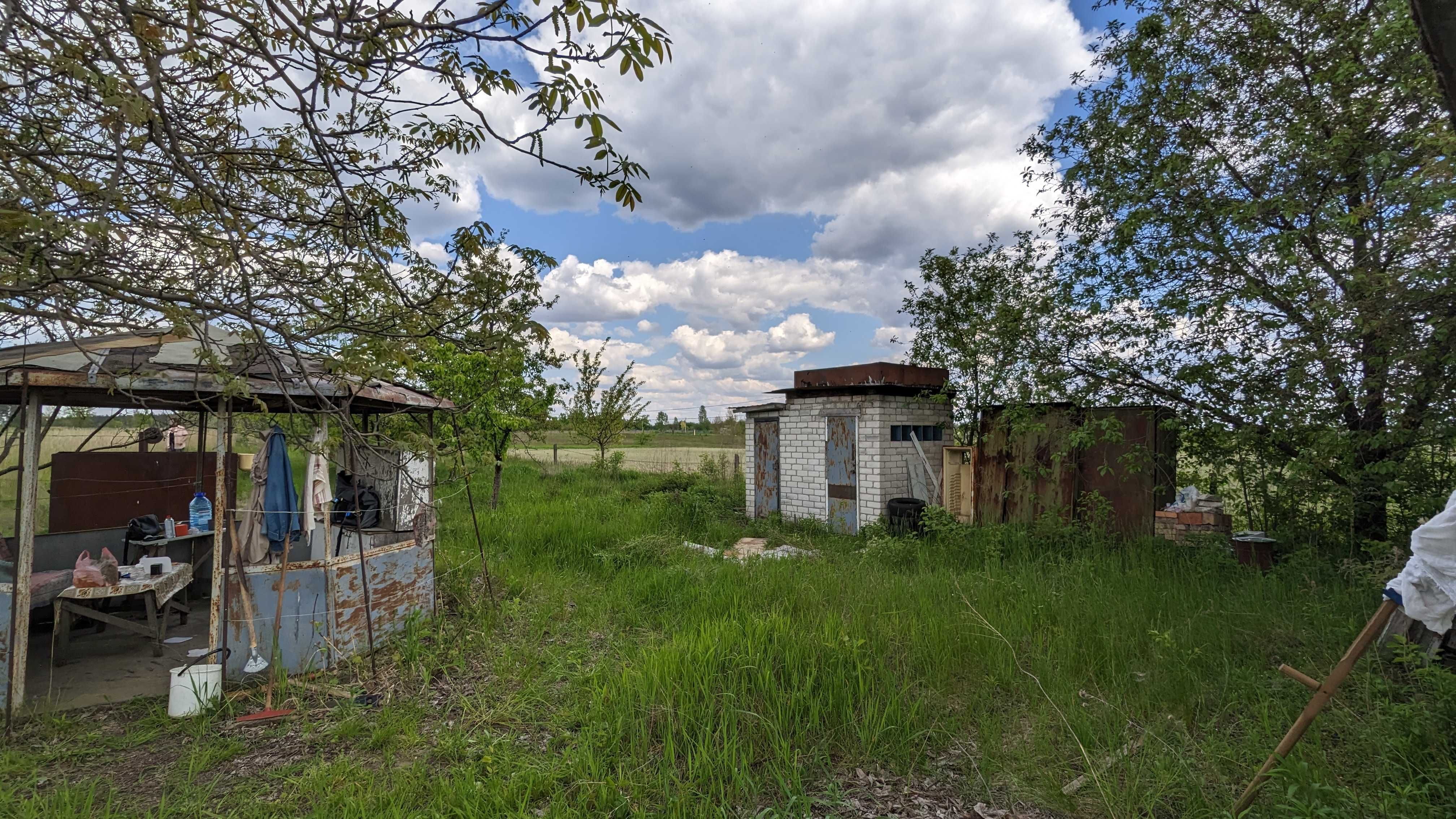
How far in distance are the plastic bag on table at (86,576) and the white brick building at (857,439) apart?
8949 millimetres

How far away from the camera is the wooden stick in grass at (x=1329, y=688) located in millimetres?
2551

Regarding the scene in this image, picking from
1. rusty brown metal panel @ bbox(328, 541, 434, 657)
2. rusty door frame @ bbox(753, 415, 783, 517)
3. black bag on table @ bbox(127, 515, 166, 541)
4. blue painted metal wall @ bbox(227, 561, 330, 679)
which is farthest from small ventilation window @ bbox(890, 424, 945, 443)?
black bag on table @ bbox(127, 515, 166, 541)

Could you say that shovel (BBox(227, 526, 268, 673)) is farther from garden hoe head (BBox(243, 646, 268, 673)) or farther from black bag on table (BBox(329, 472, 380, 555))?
black bag on table (BBox(329, 472, 380, 555))

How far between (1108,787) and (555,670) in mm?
3636

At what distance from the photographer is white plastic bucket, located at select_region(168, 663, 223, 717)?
447cm

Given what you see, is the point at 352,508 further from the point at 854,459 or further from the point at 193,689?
the point at 854,459

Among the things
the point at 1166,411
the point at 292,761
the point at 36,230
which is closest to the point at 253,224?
the point at 36,230

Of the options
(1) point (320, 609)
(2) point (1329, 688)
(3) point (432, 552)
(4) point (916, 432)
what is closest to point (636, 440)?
(4) point (916, 432)

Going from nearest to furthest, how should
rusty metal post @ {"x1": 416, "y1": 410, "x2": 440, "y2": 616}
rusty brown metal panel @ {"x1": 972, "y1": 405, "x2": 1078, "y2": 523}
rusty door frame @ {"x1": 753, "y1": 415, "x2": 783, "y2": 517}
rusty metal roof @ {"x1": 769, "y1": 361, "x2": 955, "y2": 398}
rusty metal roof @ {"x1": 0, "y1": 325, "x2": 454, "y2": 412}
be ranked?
rusty metal roof @ {"x1": 0, "y1": 325, "x2": 454, "y2": 412} → rusty metal post @ {"x1": 416, "y1": 410, "x2": 440, "y2": 616} → rusty brown metal panel @ {"x1": 972, "y1": 405, "x2": 1078, "y2": 523} → rusty metal roof @ {"x1": 769, "y1": 361, "x2": 955, "y2": 398} → rusty door frame @ {"x1": 753, "y1": 415, "x2": 783, "y2": 517}

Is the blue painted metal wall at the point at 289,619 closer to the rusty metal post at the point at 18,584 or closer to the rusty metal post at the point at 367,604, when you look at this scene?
the rusty metal post at the point at 367,604

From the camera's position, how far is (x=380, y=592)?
5570 mm

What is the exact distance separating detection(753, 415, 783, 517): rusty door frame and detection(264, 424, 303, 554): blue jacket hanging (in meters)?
8.20

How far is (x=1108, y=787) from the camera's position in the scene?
129 inches

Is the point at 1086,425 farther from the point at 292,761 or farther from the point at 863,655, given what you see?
the point at 292,761
